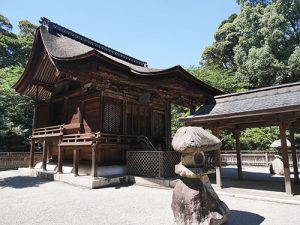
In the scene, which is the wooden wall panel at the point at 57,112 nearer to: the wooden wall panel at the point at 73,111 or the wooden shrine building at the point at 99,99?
the wooden shrine building at the point at 99,99

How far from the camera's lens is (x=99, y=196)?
8.04 meters

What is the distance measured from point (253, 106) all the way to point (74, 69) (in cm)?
742

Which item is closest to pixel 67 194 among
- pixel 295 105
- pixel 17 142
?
pixel 295 105

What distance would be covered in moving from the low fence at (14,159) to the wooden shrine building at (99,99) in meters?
3.21

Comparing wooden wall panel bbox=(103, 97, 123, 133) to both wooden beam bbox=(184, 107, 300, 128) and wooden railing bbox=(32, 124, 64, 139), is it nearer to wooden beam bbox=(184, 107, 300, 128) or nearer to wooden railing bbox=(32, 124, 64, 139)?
wooden railing bbox=(32, 124, 64, 139)

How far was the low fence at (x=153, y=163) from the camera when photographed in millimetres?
10203

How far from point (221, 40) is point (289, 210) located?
3498 centimetres

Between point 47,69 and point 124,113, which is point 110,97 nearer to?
point 124,113

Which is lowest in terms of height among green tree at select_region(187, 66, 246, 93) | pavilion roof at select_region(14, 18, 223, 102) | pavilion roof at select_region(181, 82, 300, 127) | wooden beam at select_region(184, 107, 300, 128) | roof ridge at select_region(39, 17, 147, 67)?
wooden beam at select_region(184, 107, 300, 128)

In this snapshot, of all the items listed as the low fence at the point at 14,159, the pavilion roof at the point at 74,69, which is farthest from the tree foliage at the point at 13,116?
the pavilion roof at the point at 74,69

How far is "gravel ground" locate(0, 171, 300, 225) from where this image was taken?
536 cm

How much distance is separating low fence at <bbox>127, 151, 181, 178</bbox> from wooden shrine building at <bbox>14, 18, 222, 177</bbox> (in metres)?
0.78

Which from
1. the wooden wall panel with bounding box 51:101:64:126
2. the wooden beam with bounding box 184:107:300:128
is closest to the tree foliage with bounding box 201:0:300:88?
the wooden beam with bounding box 184:107:300:128

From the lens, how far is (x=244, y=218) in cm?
544
